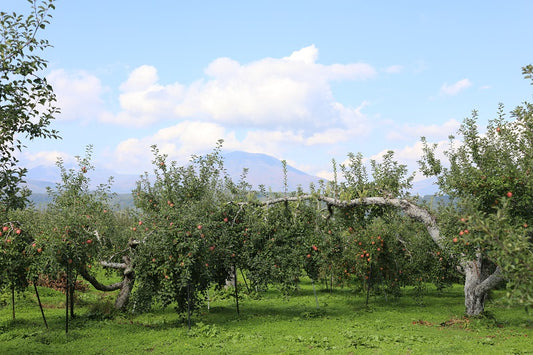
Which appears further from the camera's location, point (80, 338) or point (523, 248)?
point (80, 338)

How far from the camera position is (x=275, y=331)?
15977 mm

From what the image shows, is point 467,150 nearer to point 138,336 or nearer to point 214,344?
point 214,344

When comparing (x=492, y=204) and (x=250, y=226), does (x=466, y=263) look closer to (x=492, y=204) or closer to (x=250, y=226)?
(x=492, y=204)

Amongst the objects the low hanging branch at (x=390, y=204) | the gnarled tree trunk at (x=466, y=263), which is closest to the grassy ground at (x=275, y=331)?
the gnarled tree trunk at (x=466, y=263)

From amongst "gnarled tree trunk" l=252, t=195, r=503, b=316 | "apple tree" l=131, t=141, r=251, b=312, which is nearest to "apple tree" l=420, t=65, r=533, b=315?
"gnarled tree trunk" l=252, t=195, r=503, b=316

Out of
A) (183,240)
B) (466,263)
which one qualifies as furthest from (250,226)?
(466,263)

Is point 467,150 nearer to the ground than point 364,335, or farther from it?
farther from it

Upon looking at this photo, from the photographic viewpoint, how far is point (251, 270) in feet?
59.3

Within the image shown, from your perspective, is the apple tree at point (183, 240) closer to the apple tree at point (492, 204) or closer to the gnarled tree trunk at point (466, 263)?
the gnarled tree trunk at point (466, 263)

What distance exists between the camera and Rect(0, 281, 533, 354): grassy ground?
13430mm

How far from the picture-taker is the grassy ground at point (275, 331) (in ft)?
44.1

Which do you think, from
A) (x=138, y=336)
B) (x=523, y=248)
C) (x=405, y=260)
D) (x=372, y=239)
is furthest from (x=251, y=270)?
(x=523, y=248)

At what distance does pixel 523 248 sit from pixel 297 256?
10.6 metres

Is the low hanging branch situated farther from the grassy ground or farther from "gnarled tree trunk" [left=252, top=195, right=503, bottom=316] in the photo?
the grassy ground
